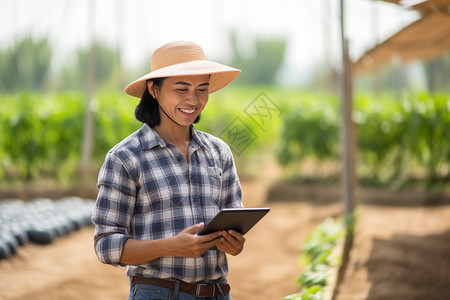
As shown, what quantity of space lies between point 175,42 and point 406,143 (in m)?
5.82

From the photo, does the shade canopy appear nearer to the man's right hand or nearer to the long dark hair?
the long dark hair

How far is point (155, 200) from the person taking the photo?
5.29 feet

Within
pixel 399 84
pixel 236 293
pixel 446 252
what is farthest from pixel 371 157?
pixel 236 293

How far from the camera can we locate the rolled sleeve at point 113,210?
1499 mm

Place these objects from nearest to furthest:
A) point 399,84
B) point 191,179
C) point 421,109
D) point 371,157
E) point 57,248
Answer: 1. point 191,179
2. point 57,248
3. point 421,109
4. point 371,157
5. point 399,84

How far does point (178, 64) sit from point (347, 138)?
3.82m

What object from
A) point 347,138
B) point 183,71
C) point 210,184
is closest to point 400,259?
point 347,138

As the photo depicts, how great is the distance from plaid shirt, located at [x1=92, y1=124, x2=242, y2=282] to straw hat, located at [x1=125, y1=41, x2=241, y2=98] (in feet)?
0.59

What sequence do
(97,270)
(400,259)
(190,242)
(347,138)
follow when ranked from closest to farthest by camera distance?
(190,242) < (400,259) < (97,270) < (347,138)

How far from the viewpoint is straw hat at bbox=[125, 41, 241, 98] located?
64.3 inches

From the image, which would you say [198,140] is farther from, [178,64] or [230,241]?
[230,241]

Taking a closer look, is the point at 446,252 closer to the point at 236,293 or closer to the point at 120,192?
the point at 236,293

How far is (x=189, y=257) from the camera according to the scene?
157 cm

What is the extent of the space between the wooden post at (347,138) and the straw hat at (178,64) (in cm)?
355
